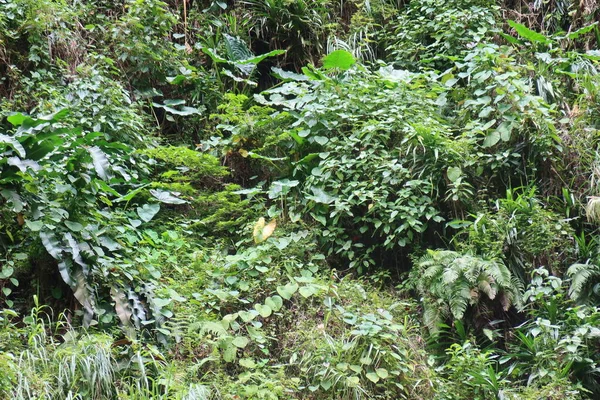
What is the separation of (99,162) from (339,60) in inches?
112

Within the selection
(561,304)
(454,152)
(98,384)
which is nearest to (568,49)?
(454,152)

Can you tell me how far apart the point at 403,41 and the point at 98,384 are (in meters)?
5.35

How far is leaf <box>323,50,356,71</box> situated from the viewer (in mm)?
6496

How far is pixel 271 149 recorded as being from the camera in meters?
6.47

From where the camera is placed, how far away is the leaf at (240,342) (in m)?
4.58

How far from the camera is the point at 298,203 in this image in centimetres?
600

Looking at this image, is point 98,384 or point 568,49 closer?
point 98,384

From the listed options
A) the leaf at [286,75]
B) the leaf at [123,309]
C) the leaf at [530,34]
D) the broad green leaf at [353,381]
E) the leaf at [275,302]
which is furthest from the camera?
the leaf at [286,75]

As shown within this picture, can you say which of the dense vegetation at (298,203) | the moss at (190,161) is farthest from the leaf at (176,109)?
the moss at (190,161)

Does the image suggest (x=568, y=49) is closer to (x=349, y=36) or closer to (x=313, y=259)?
(x=349, y=36)

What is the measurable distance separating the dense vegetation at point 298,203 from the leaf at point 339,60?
61 millimetres

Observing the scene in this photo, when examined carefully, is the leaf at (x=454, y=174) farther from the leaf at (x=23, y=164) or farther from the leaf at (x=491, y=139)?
the leaf at (x=23, y=164)

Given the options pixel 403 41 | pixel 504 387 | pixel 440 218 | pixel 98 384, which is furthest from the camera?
pixel 403 41

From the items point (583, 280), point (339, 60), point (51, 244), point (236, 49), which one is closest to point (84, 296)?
point (51, 244)
